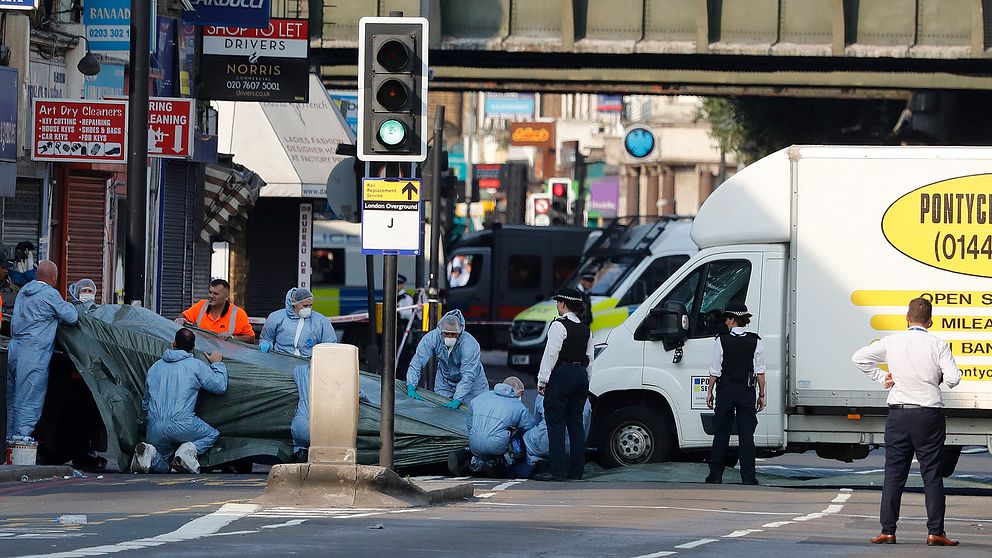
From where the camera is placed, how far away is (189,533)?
1106cm

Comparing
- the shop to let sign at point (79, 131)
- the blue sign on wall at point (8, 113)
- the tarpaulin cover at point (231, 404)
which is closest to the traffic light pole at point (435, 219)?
the shop to let sign at point (79, 131)

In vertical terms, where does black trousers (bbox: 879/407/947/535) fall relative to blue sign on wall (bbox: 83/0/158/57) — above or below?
below

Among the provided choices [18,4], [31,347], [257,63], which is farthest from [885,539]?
[257,63]

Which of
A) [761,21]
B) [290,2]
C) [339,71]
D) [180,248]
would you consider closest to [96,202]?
[180,248]

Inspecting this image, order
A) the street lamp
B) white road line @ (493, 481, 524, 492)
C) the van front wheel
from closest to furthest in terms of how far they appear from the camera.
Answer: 1. white road line @ (493, 481, 524, 492)
2. the van front wheel
3. the street lamp

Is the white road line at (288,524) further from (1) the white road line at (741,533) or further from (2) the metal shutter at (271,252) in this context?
(2) the metal shutter at (271,252)

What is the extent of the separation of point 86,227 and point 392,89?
11.0m

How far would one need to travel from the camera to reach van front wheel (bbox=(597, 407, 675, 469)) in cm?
1708

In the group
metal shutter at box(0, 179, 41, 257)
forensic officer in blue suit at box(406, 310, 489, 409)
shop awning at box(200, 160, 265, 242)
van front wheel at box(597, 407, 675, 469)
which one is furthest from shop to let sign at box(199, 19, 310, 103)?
van front wheel at box(597, 407, 675, 469)

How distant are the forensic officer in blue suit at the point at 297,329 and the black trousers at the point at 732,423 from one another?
3890mm

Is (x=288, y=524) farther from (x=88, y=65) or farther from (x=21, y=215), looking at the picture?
(x=21, y=215)

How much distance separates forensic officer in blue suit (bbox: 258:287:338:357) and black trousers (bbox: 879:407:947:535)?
7.02 m

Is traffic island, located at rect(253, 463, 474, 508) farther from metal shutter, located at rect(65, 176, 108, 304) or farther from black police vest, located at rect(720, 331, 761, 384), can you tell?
metal shutter, located at rect(65, 176, 108, 304)

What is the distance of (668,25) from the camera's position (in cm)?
2917
